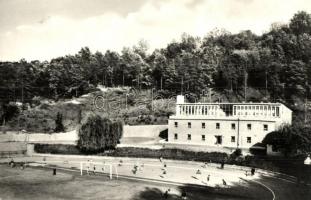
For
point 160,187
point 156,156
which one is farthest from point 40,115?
point 160,187

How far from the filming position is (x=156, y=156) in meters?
61.9

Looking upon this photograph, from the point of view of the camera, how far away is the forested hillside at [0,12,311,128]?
9338 centimetres

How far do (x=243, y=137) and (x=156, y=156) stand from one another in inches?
615

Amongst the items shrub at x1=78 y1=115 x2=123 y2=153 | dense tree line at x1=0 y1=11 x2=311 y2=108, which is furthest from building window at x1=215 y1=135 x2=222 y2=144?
dense tree line at x1=0 y1=11 x2=311 y2=108

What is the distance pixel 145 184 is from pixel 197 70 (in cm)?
6100

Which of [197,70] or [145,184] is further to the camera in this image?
[197,70]

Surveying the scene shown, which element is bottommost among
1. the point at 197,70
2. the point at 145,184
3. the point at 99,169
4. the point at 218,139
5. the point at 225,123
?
the point at 145,184

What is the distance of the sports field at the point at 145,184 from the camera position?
129 feet

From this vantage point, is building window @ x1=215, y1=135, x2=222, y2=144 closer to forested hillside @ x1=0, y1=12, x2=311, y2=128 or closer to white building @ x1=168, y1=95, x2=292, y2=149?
white building @ x1=168, y1=95, x2=292, y2=149

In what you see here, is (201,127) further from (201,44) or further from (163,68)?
(201,44)

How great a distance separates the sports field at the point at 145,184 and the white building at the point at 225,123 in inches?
491

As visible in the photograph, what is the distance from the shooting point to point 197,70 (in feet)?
335

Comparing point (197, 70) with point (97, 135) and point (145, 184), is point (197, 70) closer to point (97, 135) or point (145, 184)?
point (97, 135)

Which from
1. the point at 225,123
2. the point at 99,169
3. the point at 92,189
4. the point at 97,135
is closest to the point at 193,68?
the point at 225,123
